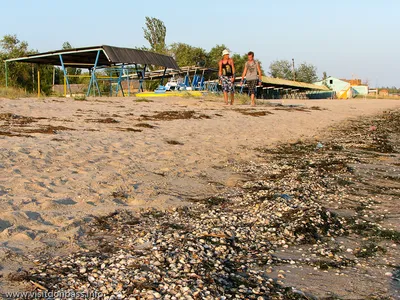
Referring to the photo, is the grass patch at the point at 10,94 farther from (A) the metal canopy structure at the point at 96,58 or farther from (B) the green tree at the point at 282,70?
(B) the green tree at the point at 282,70

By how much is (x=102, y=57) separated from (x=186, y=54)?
35.9 meters

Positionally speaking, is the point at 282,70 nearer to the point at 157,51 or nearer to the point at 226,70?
the point at 157,51

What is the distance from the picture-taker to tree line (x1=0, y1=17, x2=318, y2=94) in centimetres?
2909

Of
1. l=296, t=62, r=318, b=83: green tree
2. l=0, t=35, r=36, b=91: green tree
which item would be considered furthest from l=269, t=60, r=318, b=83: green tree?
l=0, t=35, r=36, b=91: green tree

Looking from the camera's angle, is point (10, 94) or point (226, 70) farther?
point (10, 94)

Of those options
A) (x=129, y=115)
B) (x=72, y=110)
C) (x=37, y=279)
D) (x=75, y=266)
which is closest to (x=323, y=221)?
(x=75, y=266)

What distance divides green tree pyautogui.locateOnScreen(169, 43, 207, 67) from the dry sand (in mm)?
46696

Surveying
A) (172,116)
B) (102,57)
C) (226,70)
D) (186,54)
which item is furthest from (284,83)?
(172,116)

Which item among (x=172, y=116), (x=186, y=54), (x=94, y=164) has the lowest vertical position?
(x=94, y=164)

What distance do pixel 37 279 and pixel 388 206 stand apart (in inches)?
131

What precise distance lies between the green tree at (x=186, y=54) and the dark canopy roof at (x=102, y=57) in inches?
1241

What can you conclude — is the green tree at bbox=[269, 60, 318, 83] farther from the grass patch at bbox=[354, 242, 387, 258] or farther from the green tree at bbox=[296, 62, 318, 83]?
the grass patch at bbox=[354, 242, 387, 258]

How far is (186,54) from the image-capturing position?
186 ft

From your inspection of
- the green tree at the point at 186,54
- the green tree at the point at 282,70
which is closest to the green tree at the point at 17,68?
the green tree at the point at 186,54
